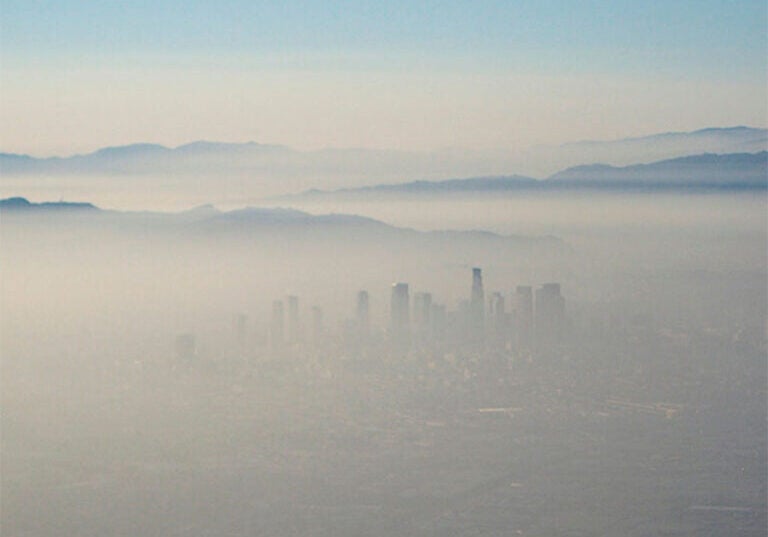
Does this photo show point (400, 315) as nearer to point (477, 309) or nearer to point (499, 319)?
point (477, 309)

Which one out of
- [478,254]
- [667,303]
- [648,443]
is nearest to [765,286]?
[667,303]

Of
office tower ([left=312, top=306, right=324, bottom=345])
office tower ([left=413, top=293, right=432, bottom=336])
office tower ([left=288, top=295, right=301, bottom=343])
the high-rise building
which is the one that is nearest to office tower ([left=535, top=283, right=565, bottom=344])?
the high-rise building

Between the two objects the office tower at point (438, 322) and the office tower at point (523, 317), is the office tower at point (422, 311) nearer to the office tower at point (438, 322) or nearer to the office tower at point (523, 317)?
the office tower at point (438, 322)

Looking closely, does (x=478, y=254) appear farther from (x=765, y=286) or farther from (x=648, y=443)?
(x=648, y=443)

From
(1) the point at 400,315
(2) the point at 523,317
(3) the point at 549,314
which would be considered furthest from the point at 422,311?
(3) the point at 549,314

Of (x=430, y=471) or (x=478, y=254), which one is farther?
(x=478, y=254)

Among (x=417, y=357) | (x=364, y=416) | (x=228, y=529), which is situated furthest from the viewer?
(x=417, y=357)

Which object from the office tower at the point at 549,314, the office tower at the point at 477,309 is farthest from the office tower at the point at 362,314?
the office tower at the point at 549,314
